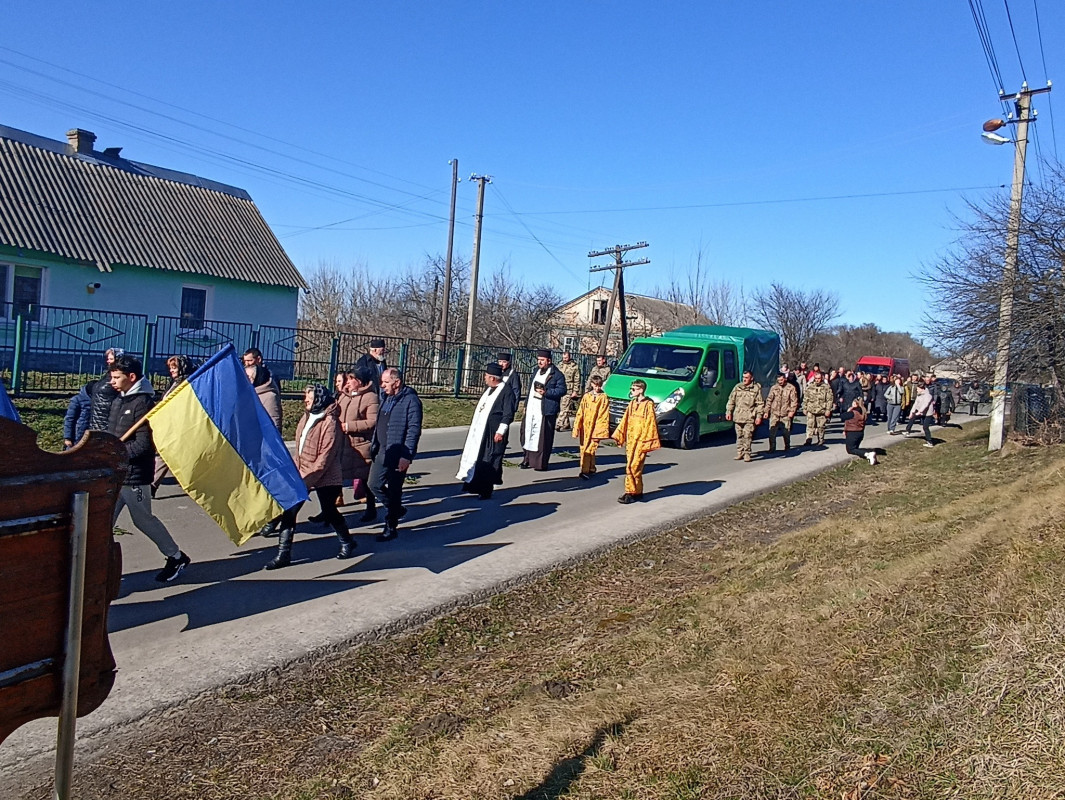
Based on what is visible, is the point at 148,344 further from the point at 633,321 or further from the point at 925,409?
the point at 633,321

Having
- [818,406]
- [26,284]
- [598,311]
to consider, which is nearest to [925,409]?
[818,406]

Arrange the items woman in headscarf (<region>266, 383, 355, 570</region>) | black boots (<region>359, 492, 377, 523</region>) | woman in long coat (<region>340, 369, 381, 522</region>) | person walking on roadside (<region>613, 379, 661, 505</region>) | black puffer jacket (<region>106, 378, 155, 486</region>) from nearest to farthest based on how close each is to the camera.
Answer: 1. black puffer jacket (<region>106, 378, 155, 486</region>)
2. woman in headscarf (<region>266, 383, 355, 570</region>)
3. woman in long coat (<region>340, 369, 381, 522</region>)
4. black boots (<region>359, 492, 377, 523</region>)
5. person walking on roadside (<region>613, 379, 661, 505</region>)

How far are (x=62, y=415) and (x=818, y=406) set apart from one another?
47.6ft

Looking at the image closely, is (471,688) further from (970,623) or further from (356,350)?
(356,350)

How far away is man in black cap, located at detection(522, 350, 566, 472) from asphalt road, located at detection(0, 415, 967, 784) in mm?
330

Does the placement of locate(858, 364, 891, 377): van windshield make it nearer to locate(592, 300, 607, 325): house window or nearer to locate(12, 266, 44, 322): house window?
locate(592, 300, 607, 325): house window

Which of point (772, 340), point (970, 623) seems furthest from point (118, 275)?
point (970, 623)

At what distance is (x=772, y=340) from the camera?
862 inches

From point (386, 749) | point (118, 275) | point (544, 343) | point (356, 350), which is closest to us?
point (386, 749)

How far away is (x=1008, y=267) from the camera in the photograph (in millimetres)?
15758

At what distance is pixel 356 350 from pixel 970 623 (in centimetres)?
1690

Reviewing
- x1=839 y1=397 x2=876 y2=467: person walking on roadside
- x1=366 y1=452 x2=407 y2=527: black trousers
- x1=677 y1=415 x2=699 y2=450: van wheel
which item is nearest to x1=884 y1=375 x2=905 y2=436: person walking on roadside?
x1=839 y1=397 x2=876 y2=467: person walking on roadside

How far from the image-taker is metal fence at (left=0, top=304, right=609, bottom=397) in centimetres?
1461

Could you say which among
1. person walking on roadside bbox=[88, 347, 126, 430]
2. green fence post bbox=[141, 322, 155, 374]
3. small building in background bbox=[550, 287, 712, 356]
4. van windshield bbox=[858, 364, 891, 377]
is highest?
small building in background bbox=[550, 287, 712, 356]
